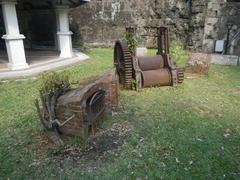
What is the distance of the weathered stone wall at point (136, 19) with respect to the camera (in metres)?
9.69

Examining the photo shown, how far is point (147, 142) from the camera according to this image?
3.24 metres

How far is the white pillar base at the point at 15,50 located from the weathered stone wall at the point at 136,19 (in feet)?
18.2

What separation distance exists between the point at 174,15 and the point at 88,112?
27.6 feet

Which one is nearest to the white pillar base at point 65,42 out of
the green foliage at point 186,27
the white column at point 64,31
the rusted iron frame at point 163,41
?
the white column at point 64,31

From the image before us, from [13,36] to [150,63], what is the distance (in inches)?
150

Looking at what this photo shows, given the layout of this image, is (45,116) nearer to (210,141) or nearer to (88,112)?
(88,112)

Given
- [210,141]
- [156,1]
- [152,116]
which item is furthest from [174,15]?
[210,141]

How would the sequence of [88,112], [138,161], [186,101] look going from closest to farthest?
1. [138,161]
2. [88,112]
3. [186,101]

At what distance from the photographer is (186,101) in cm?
465

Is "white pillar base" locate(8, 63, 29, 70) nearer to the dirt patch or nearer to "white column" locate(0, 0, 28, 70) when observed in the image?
"white column" locate(0, 0, 28, 70)

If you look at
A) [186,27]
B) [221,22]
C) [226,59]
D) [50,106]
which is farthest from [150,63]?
[186,27]

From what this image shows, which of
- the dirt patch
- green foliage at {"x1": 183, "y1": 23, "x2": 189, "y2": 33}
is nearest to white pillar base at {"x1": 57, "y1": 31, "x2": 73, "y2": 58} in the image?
green foliage at {"x1": 183, "y1": 23, "x2": 189, "y2": 33}

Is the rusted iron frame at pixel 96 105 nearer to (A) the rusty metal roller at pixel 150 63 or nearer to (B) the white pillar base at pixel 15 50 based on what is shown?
(A) the rusty metal roller at pixel 150 63

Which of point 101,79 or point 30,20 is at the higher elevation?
point 30,20
